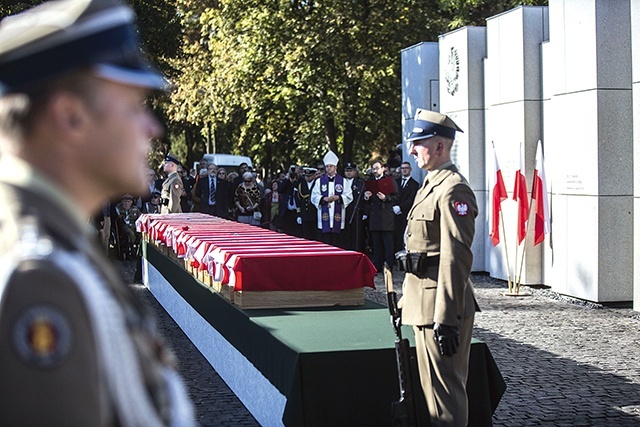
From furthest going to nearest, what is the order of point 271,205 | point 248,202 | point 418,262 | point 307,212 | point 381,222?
point 271,205 < point 248,202 < point 307,212 < point 381,222 < point 418,262

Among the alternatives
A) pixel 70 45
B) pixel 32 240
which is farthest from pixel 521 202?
pixel 32 240

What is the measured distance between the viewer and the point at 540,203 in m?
15.3

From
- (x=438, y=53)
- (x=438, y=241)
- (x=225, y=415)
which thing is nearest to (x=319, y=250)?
(x=225, y=415)

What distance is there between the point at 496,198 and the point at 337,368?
10.7 metres

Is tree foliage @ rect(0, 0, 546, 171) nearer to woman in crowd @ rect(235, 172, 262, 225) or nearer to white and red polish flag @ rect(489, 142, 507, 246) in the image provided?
woman in crowd @ rect(235, 172, 262, 225)

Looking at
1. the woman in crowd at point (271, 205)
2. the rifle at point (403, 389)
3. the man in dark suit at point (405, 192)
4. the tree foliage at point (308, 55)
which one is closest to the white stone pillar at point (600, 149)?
the man in dark suit at point (405, 192)

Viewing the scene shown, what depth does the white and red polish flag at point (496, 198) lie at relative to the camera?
1628cm

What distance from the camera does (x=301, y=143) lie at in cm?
3897

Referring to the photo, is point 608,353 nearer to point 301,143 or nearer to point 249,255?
point 249,255

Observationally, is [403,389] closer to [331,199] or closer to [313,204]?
[331,199]

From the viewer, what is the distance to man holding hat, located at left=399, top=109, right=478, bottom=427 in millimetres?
5543

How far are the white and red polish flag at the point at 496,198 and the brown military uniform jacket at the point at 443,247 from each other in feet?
34.4

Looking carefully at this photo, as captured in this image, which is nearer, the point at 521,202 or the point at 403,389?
the point at 403,389

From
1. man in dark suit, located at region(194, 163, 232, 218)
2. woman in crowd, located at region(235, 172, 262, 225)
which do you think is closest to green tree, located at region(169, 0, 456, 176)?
man in dark suit, located at region(194, 163, 232, 218)
